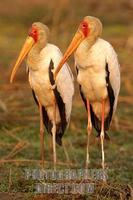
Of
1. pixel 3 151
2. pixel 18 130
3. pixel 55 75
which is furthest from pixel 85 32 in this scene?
pixel 18 130

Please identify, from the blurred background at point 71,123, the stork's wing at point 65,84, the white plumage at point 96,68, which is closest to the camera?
the white plumage at point 96,68

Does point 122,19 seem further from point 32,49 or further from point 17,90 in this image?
point 32,49

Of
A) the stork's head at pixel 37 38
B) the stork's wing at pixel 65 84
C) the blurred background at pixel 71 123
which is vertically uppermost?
the stork's head at pixel 37 38

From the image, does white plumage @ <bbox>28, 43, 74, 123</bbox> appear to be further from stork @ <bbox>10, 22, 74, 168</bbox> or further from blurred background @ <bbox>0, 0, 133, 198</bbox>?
blurred background @ <bbox>0, 0, 133, 198</bbox>

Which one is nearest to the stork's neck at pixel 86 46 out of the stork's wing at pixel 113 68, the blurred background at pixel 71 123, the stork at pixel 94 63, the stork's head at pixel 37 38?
the stork at pixel 94 63

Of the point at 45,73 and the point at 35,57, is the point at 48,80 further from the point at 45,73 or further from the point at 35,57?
the point at 35,57

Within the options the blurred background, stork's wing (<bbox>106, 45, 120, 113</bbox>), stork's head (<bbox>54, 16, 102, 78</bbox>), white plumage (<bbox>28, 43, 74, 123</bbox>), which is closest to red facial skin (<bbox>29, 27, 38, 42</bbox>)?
white plumage (<bbox>28, 43, 74, 123</bbox>)

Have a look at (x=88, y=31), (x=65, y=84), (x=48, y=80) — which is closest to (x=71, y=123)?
(x=65, y=84)

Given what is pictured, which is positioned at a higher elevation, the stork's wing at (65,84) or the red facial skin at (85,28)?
the red facial skin at (85,28)

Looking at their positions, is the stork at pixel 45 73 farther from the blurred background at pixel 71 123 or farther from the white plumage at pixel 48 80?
the blurred background at pixel 71 123

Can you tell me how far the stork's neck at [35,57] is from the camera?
5.95 metres

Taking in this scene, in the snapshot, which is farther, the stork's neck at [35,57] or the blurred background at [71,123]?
the blurred background at [71,123]

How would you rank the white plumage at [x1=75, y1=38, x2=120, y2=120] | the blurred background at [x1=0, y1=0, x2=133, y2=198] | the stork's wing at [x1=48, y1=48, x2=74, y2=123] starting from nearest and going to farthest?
the white plumage at [x1=75, y1=38, x2=120, y2=120] → the stork's wing at [x1=48, y1=48, x2=74, y2=123] → the blurred background at [x1=0, y1=0, x2=133, y2=198]

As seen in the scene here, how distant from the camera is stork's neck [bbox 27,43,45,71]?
5.95 meters
